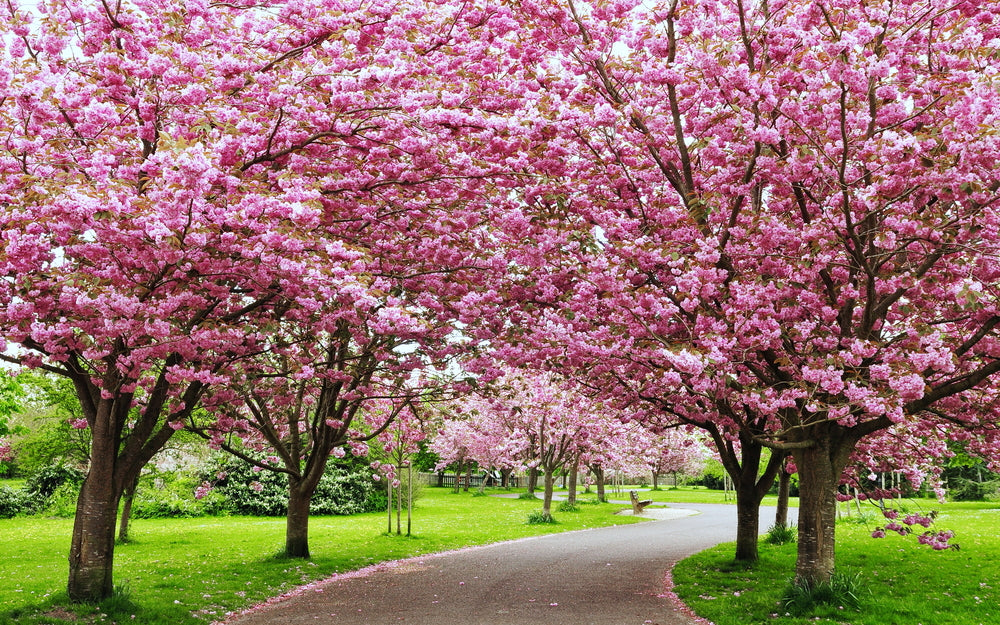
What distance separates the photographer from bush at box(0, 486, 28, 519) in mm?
28859

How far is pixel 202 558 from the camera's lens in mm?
15602

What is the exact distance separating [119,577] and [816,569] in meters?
11.9

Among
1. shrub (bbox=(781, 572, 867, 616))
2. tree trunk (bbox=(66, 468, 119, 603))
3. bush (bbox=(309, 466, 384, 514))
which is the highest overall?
tree trunk (bbox=(66, 468, 119, 603))

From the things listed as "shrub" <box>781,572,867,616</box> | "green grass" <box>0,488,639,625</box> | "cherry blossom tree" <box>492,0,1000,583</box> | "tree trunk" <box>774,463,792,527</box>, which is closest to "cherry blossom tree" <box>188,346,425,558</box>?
"green grass" <box>0,488,639,625</box>

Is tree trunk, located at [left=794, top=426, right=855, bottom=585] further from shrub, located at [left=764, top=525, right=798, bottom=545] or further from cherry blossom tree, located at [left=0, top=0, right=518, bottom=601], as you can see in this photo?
shrub, located at [left=764, top=525, right=798, bottom=545]

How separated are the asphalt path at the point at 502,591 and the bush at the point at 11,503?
22.5 m

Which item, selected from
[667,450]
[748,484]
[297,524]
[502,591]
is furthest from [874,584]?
[667,450]

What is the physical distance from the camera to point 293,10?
905 cm

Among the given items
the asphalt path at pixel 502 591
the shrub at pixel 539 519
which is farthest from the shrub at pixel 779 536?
the shrub at pixel 539 519

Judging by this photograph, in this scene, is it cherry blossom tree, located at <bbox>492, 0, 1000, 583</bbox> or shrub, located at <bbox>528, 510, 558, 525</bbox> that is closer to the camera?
cherry blossom tree, located at <bbox>492, 0, 1000, 583</bbox>

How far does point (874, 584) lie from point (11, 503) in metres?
32.6

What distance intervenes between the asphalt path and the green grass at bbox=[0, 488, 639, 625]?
795mm

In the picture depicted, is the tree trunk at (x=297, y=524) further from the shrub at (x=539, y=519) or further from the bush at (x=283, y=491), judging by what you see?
the bush at (x=283, y=491)

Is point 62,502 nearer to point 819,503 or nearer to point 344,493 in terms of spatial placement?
point 344,493
